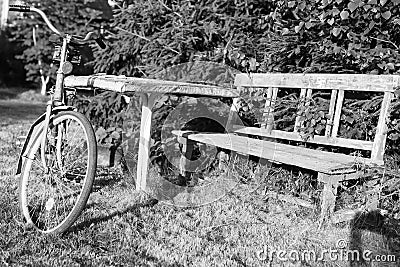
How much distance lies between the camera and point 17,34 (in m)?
14.4

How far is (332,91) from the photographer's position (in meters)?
3.70

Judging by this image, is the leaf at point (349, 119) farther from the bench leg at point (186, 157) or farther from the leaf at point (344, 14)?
the bench leg at point (186, 157)

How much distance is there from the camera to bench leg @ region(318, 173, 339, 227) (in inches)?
117

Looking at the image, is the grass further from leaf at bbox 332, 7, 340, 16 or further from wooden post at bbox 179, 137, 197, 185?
leaf at bbox 332, 7, 340, 16

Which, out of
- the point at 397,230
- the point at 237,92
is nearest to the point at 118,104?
the point at 237,92

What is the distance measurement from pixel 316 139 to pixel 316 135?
0.05 meters

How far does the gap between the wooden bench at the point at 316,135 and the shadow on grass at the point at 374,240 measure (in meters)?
0.21

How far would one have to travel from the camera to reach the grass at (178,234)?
8.23 ft

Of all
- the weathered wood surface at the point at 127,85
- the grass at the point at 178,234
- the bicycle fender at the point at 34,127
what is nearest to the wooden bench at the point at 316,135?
the grass at the point at 178,234

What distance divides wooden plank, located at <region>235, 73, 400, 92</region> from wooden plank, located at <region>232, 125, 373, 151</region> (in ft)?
1.21

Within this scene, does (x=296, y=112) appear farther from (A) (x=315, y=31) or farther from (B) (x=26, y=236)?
(B) (x=26, y=236)

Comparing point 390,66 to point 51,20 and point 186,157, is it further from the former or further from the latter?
point 51,20

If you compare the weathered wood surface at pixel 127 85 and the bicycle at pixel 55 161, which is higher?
the weathered wood surface at pixel 127 85

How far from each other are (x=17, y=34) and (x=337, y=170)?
13.3 metres
